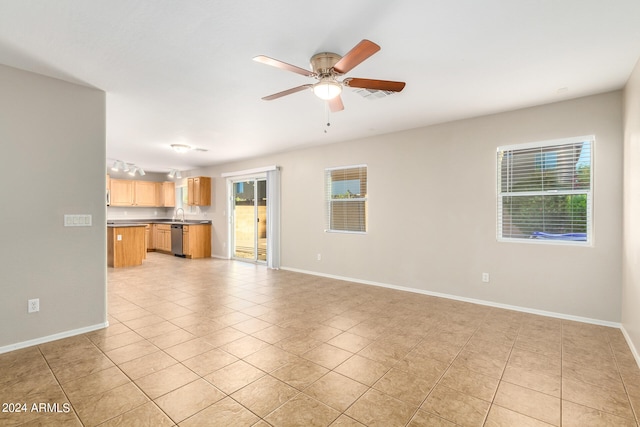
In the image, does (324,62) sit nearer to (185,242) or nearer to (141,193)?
(185,242)

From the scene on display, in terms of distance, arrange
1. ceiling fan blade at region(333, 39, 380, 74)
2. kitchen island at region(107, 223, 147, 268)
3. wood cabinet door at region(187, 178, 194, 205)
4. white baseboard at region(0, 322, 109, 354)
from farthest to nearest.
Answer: wood cabinet door at region(187, 178, 194, 205) < kitchen island at region(107, 223, 147, 268) < white baseboard at region(0, 322, 109, 354) < ceiling fan blade at region(333, 39, 380, 74)

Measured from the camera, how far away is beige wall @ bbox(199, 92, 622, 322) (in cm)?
340

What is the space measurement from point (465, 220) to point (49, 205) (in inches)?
192

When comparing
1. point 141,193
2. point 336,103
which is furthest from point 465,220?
point 141,193

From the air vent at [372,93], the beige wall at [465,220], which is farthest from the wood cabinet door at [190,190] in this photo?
the air vent at [372,93]

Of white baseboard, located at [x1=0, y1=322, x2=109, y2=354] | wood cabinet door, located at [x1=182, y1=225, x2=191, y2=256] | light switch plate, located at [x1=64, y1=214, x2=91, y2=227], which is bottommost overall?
white baseboard, located at [x1=0, y1=322, x2=109, y2=354]

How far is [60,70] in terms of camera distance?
2.83 m

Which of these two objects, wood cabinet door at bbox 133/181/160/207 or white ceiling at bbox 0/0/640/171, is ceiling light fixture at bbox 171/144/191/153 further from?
wood cabinet door at bbox 133/181/160/207

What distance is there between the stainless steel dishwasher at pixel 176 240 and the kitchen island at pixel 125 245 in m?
1.28

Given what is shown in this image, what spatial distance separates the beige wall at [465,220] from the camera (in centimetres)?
340

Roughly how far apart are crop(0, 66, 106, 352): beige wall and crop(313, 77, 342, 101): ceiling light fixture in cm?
247

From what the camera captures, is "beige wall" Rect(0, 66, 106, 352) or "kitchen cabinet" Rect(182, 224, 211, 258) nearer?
"beige wall" Rect(0, 66, 106, 352)

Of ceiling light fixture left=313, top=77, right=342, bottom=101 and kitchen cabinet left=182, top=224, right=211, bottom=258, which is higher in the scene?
ceiling light fixture left=313, top=77, right=342, bottom=101

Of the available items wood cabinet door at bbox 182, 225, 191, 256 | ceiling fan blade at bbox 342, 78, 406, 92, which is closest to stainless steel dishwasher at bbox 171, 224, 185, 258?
wood cabinet door at bbox 182, 225, 191, 256
